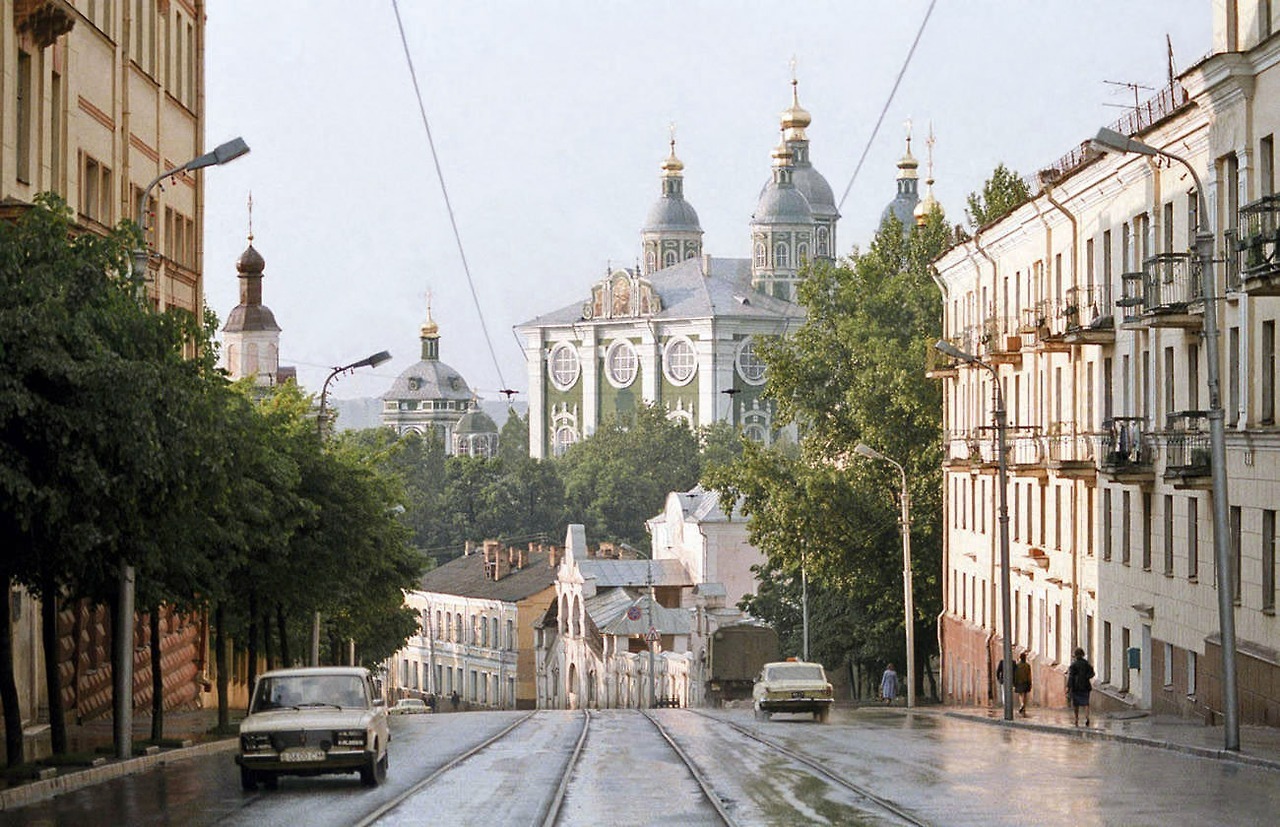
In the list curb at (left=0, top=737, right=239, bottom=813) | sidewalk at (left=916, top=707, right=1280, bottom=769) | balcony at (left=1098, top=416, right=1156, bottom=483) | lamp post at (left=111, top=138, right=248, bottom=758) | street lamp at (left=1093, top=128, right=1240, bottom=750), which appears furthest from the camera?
balcony at (left=1098, top=416, right=1156, bottom=483)

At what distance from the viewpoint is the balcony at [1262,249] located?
29.3m

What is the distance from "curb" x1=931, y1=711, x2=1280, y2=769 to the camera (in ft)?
89.4

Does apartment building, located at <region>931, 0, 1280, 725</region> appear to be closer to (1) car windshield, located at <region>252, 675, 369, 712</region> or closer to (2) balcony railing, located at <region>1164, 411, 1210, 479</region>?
(2) balcony railing, located at <region>1164, 411, 1210, 479</region>

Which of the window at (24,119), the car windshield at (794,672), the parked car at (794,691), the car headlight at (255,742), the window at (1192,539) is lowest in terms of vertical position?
the parked car at (794,691)

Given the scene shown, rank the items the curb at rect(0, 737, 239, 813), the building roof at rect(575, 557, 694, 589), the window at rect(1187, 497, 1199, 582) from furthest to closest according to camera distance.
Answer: the building roof at rect(575, 557, 694, 589)
the window at rect(1187, 497, 1199, 582)
the curb at rect(0, 737, 239, 813)

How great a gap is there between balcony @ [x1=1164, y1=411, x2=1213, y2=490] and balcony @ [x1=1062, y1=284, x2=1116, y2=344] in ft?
24.7

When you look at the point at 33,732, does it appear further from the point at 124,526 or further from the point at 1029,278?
the point at 1029,278

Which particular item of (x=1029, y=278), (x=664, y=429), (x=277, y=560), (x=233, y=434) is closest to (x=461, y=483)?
(x=664, y=429)

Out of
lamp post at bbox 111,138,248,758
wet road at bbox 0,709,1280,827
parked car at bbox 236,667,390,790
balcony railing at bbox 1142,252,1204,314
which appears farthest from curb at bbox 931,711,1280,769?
lamp post at bbox 111,138,248,758

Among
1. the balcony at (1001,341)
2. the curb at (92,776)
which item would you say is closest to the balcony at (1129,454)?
the balcony at (1001,341)

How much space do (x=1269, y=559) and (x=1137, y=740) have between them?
11.3 feet

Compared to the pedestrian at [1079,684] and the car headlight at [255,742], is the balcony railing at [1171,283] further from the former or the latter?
the car headlight at [255,742]

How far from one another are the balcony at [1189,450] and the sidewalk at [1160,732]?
3.84 metres

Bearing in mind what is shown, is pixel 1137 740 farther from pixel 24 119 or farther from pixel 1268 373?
pixel 24 119
